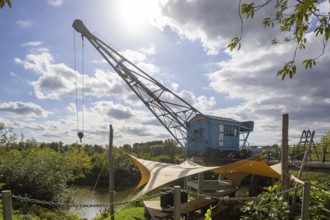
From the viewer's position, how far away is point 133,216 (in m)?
11.5

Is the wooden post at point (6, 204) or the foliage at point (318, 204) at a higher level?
the wooden post at point (6, 204)

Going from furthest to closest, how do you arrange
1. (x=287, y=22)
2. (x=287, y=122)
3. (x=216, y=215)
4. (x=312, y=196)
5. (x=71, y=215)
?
(x=71, y=215), (x=216, y=215), (x=287, y=122), (x=312, y=196), (x=287, y=22)

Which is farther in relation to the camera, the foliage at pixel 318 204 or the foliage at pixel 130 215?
the foliage at pixel 130 215

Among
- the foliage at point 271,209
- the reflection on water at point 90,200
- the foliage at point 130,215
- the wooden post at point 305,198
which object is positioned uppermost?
the wooden post at point 305,198

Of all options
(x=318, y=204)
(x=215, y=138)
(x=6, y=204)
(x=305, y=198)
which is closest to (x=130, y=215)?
(x=318, y=204)

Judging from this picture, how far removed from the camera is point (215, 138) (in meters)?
23.3

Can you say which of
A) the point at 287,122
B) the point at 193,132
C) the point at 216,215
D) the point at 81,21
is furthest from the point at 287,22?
the point at 81,21

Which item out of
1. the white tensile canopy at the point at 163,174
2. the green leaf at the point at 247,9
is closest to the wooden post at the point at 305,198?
the green leaf at the point at 247,9

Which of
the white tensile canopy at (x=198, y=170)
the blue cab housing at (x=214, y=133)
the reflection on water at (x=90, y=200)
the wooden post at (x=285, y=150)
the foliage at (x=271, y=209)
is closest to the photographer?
the foliage at (x=271, y=209)

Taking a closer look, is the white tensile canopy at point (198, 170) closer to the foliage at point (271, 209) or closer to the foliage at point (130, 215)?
the foliage at point (130, 215)

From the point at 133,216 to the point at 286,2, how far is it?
396 inches

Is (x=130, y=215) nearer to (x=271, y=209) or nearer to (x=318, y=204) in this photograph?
(x=271, y=209)

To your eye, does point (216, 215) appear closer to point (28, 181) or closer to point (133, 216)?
point (133, 216)

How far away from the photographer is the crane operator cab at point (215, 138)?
2330 cm
